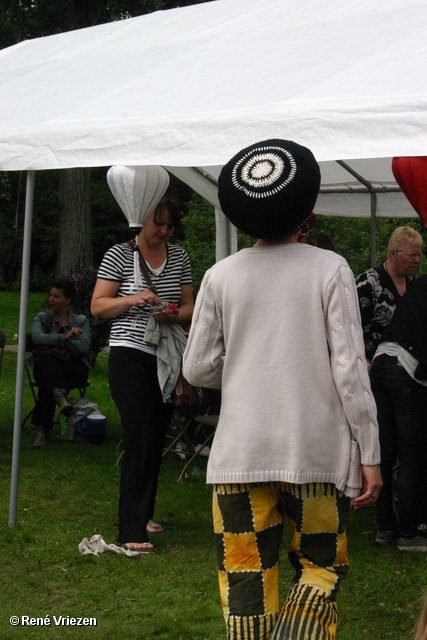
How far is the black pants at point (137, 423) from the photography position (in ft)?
14.0

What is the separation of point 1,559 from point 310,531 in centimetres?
→ 241

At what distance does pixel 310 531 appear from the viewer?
8.08ft

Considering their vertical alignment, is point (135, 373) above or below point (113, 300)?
below

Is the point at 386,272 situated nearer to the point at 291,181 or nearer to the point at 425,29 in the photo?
the point at 425,29

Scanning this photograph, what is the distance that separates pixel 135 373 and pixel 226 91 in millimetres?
1532

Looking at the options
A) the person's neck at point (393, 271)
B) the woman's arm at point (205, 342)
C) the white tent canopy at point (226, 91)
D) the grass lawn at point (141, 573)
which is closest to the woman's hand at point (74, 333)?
the grass lawn at point (141, 573)

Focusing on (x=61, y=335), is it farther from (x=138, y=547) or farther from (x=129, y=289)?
(x=138, y=547)

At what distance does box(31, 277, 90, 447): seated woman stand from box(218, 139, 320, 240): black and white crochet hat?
16.3 feet

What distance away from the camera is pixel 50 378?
727cm

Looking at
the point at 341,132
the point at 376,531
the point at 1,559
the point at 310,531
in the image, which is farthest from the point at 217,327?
the point at 376,531

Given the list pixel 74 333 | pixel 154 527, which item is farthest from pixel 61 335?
pixel 154 527

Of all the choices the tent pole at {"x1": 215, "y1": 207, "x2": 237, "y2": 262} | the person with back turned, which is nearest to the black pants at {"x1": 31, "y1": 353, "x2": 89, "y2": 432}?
the tent pole at {"x1": 215, "y1": 207, "x2": 237, "y2": 262}

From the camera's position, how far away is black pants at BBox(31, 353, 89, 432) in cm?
727

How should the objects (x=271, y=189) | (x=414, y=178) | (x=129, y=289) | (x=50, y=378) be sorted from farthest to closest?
(x=50, y=378), (x=129, y=289), (x=414, y=178), (x=271, y=189)
